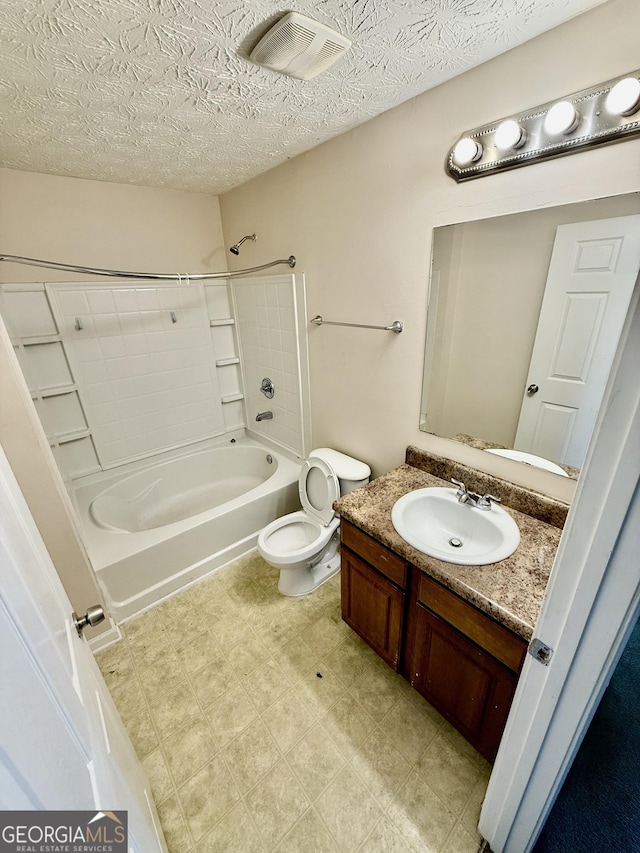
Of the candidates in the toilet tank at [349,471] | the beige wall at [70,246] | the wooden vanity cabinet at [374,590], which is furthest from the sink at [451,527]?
the beige wall at [70,246]

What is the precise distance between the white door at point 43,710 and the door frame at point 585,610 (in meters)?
0.84

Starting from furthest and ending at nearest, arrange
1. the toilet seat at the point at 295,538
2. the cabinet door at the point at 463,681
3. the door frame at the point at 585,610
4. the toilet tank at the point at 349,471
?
the toilet tank at the point at 349,471 < the toilet seat at the point at 295,538 < the cabinet door at the point at 463,681 < the door frame at the point at 585,610

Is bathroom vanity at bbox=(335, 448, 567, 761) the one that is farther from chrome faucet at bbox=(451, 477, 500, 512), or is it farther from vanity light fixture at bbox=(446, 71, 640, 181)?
vanity light fixture at bbox=(446, 71, 640, 181)

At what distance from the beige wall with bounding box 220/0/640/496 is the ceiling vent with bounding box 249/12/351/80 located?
1.49 ft

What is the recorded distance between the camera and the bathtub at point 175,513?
1.88 metres

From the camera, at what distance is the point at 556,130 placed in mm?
981

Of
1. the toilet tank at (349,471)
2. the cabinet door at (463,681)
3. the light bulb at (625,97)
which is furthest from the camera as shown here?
the toilet tank at (349,471)

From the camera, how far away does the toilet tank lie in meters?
1.92

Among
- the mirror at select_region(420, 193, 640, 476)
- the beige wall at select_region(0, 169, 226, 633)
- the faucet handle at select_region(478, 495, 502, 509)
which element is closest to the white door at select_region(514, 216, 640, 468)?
the mirror at select_region(420, 193, 640, 476)

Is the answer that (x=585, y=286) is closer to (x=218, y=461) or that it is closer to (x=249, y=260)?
(x=249, y=260)

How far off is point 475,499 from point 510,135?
1.23 m

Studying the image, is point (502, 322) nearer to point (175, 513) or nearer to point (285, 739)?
point (285, 739)

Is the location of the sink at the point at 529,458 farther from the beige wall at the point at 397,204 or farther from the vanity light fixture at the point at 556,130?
the vanity light fixture at the point at 556,130

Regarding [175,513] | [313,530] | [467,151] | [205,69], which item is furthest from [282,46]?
[175,513]
